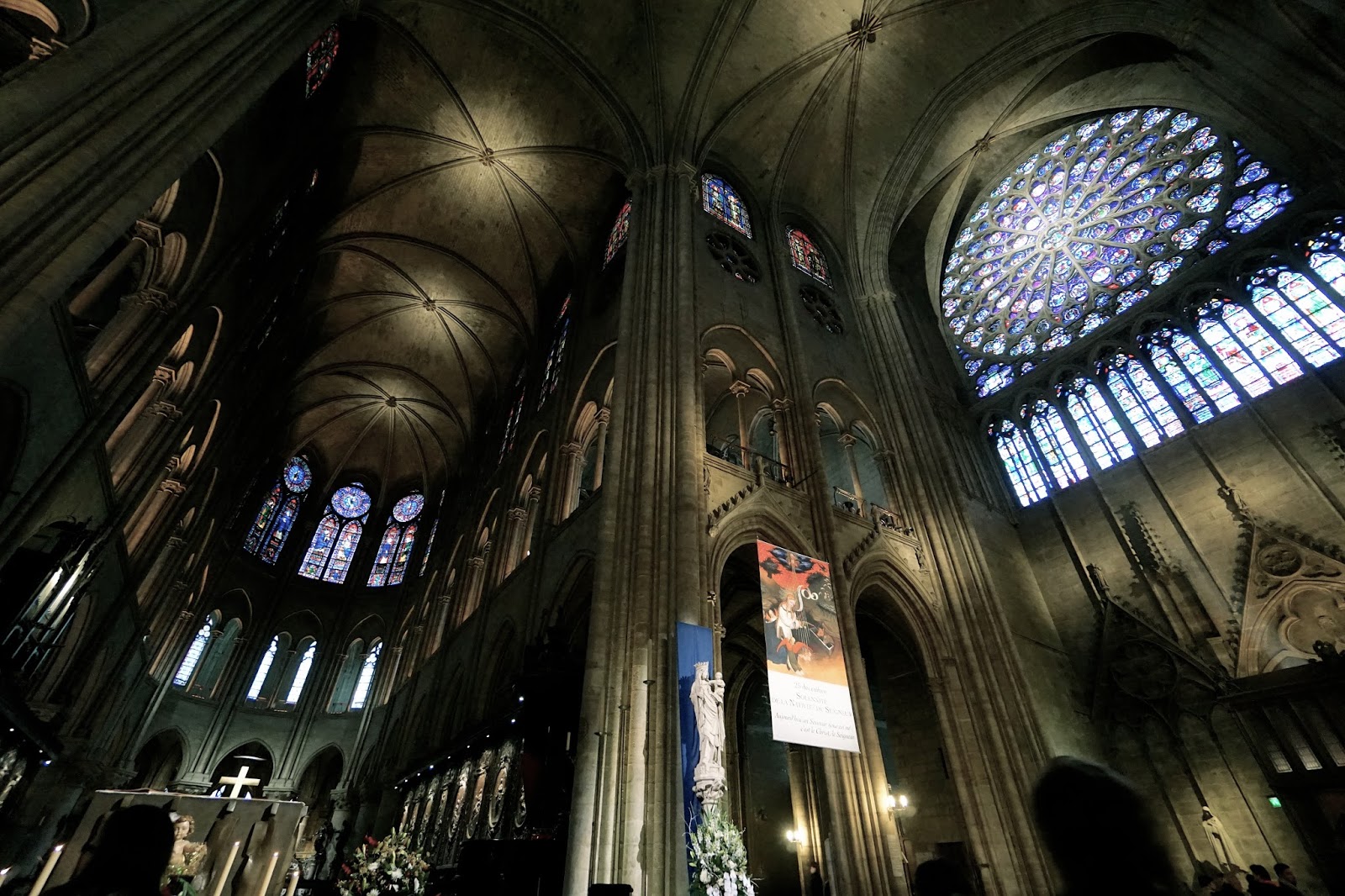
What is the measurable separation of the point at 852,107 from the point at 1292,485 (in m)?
13.8

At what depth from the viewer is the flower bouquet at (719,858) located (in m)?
5.99

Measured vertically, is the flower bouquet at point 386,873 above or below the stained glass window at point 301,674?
below

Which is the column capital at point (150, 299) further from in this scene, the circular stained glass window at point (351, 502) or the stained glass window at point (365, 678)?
the circular stained glass window at point (351, 502)

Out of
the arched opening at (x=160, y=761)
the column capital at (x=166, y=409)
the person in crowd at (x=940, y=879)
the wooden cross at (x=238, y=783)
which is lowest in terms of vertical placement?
the person in crowd at (x=940, y=879)

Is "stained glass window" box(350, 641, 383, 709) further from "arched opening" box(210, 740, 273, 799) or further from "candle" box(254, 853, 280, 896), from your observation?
"candle" box(254, 853, 280, 896)

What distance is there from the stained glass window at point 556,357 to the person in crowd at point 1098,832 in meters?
16.0

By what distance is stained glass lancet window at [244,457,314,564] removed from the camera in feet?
83.3

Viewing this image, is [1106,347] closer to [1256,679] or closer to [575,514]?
[1256,679]

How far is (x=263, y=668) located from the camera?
2416 cm

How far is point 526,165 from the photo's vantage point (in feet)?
59.8

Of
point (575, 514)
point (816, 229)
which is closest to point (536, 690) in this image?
point (575, 514)

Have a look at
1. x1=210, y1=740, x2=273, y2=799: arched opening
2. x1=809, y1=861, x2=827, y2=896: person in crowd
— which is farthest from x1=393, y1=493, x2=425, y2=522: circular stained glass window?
x1=809, y1=861, x2=827, y2=896: person in crowd

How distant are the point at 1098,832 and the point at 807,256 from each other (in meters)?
18.2

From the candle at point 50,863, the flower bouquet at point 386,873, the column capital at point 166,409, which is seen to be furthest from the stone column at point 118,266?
the flower bouquet at point 386,873
